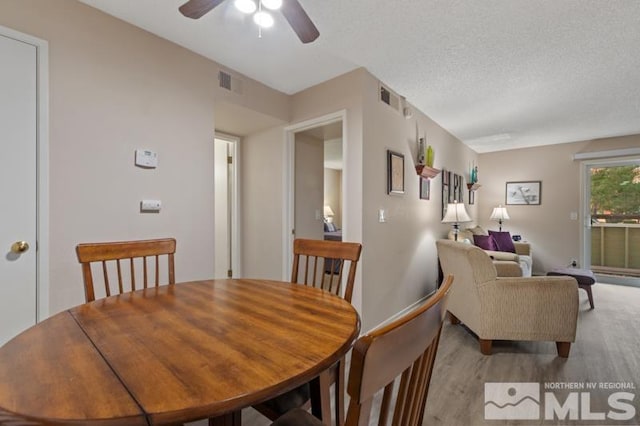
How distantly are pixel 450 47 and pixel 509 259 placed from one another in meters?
2.63

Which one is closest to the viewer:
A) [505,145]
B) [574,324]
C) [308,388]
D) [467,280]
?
[308,388]

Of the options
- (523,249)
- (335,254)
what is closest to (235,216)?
(335,254)

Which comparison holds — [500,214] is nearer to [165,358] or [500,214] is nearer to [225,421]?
[225,421]

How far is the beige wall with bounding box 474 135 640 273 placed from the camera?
5035 mm

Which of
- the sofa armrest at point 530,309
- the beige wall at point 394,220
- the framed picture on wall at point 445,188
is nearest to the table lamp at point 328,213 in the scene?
the framed picture on wall at point 445,188

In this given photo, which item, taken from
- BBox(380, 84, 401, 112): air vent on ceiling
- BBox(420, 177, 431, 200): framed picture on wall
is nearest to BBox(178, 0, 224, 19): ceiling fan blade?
BBox(380, 84, 401, 112): air vent on ceiling

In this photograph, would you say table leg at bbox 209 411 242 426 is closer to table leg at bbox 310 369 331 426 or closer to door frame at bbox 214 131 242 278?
table leg at bbox 310 369 331 426

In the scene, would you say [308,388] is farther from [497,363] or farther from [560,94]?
[560,94]

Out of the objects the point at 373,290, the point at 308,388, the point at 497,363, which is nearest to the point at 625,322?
the point at 497,363

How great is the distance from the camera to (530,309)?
2225mm

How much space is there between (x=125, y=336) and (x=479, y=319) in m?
2.43

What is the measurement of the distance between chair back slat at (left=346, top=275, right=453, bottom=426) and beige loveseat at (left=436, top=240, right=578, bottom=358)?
1.97 m

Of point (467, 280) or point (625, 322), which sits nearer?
point (467, 280)

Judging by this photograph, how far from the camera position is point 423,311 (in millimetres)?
544
